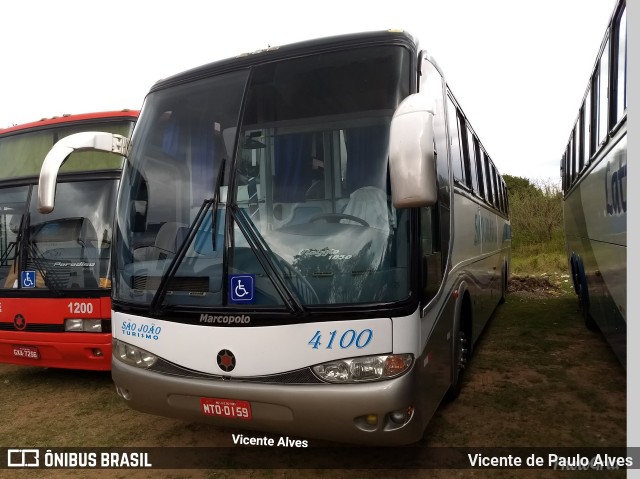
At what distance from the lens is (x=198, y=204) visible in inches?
134

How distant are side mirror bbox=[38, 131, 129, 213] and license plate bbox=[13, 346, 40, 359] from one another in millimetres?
2691

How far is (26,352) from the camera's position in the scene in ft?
18.6

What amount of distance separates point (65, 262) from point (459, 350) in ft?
13.8

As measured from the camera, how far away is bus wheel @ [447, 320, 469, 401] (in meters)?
4.57

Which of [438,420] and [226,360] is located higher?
[226,360]

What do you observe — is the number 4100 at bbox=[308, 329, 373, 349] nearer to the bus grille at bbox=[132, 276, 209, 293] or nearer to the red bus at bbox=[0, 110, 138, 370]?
Answer: the bus grille at bbox=[132, 276, 209, 293]

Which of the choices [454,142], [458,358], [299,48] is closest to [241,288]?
[299,48]

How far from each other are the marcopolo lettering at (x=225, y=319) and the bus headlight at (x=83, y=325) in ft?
8.67

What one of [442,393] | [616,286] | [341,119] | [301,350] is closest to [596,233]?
[616,286]

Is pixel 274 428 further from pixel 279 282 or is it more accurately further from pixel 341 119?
pixel 341 119

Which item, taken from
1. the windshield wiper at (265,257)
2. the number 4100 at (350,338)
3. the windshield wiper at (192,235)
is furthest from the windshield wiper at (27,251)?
the number 4100 at (350,338)

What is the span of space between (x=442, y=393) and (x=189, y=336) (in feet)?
6.58

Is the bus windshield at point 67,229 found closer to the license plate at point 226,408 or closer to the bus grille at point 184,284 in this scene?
the bus grille at point 184,284

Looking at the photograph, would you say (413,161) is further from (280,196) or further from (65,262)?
(65,262)
